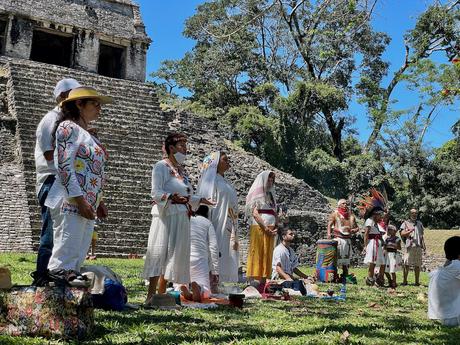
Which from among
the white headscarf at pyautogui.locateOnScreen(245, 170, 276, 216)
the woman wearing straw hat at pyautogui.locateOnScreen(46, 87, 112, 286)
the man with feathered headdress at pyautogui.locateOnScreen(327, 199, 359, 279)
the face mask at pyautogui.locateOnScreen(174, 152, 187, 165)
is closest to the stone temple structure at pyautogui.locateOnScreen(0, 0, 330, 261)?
the man with feathered headdress at pyautogui.locateOnScreen(327, 199, 359, 279)

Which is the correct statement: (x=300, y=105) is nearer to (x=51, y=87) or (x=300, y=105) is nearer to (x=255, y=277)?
(x=51, y=87)

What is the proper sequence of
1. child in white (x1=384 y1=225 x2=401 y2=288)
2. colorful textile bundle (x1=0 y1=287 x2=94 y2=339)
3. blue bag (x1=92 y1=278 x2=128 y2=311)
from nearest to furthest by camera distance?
1. colorful textile bundle (x1=0 y1=287 x2=94 y2=339)
2. blue bag (x1=92 y1=278 x2=128 y2=311)
3. child in white (x1=384 y1=225 x2=401 y2=288)

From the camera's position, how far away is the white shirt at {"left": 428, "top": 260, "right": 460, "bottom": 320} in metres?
5.32

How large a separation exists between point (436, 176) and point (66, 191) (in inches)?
1054

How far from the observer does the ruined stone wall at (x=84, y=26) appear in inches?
910

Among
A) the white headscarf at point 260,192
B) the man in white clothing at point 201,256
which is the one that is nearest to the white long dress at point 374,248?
the white headscarf at point 260,192

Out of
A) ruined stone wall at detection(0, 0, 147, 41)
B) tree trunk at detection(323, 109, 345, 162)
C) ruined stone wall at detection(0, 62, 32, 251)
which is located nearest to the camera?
ruined stone wall at detection(0, 62, 32, 251)

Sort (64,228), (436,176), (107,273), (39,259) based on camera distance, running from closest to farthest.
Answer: (64,228) < (39,259) < (107,273) < (436,176)

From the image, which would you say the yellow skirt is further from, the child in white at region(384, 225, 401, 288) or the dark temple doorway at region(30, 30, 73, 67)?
the dark temple doorway at region(30, 30, 73, 67)

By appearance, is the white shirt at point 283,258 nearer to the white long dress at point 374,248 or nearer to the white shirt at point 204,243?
the white shirt at point 204,243

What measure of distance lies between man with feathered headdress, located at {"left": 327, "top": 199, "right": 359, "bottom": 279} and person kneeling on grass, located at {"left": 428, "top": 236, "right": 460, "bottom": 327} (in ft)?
16.4

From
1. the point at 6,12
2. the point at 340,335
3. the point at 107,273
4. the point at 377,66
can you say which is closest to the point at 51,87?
the point at 6,12

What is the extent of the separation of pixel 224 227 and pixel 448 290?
2.70 meters

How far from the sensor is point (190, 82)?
117ft
